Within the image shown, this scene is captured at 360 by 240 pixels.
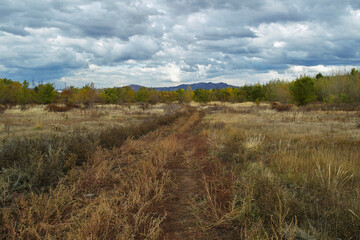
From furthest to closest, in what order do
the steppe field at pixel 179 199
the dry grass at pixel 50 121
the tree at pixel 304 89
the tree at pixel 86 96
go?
the tree at pixel 304 89 → the tree at pixel 86 96 → the dry grass at pixel 50 121 → the steppe field at pixel 179 199

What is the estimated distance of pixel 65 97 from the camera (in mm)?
66188

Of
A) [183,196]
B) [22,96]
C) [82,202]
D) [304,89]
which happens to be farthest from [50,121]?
[304,89]

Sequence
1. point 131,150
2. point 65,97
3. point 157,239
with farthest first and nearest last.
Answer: point 65,97 < point 131,150 < point 157,239

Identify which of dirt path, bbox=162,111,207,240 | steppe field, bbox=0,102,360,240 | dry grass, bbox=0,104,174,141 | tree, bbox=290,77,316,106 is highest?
tree, bbox=290,77,316,106

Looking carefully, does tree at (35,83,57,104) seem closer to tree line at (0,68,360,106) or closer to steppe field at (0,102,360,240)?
tree line at (0,68,360,106)

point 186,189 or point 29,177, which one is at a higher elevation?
point 29,177

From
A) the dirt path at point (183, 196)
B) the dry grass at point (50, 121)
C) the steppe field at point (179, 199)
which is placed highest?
the dry grass at point (50, 121)

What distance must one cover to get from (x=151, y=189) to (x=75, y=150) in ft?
13.0

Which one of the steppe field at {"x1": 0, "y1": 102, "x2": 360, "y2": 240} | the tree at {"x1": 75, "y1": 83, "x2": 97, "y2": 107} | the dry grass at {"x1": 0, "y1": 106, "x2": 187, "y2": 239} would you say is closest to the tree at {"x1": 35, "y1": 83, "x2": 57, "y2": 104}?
the tree at {"x1": 75, "y1": 83, "x2": 97, "y2": 107}

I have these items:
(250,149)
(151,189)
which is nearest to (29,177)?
(151,189)

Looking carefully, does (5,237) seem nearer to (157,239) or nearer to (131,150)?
(157,239)

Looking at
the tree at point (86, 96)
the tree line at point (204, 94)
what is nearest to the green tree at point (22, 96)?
the tree line at point (204, 94)

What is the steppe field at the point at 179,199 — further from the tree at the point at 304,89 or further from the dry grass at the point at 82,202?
the tree at the point at 304,89

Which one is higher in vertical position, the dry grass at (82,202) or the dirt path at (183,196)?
the dry grass at (82,202)
